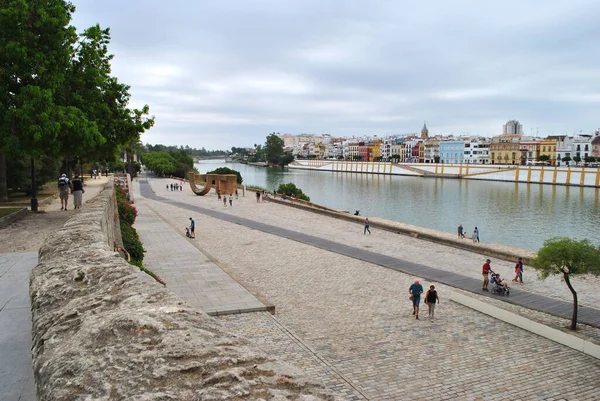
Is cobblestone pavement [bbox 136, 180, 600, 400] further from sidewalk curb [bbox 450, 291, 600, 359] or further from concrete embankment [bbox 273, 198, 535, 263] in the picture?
concrete embankment [bbox 273, 198, 535, 263]

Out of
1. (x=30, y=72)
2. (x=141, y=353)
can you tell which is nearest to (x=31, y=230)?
(x=30, y=72)

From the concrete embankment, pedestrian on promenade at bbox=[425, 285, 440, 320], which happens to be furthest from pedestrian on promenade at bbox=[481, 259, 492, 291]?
the concrete embankment

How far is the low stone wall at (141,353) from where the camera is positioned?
232 cm

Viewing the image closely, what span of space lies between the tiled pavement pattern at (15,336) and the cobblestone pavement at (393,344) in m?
2.70

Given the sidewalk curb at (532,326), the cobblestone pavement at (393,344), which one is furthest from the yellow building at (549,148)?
the sidewalk curb at (532,326)

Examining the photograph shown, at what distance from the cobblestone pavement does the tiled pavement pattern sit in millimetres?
2700

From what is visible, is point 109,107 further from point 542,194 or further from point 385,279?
point 542,194

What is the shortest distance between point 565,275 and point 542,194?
197 feet

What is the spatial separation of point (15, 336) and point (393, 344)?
7.11 meters

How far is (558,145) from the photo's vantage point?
114 m

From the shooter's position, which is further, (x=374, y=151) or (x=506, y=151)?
(x=374, y=151)

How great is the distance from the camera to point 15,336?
4.93 metres

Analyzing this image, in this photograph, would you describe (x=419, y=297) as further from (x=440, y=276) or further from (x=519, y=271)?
(x=519, y=271)

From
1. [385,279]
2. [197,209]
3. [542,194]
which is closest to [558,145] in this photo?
[542,194]
